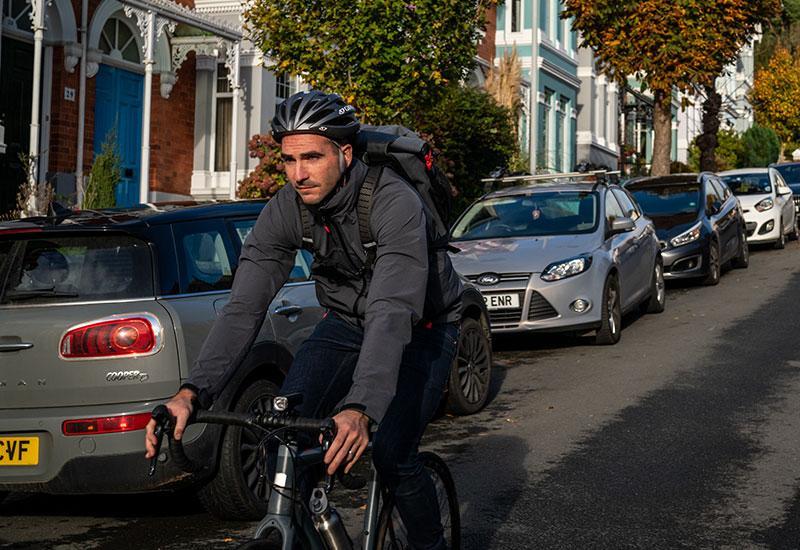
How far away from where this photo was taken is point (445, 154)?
22.6 m

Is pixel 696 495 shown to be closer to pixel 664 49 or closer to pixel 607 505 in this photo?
pixel 607 505

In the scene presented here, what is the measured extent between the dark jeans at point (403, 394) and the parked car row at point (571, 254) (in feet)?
19.0

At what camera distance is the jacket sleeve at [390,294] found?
3.71 metres

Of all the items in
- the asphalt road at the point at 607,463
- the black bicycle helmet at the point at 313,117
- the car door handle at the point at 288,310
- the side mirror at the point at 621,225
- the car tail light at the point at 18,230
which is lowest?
the asphalt road at the point at 607,463

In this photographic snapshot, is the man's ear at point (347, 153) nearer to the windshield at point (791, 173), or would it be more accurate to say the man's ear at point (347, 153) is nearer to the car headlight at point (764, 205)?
the car headlight at point (764, 205)

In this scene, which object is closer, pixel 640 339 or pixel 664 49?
pixel 640 339

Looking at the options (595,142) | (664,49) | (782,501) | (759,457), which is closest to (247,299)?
(782,501)

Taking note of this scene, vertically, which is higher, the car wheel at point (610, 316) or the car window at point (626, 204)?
the car window at point (626, 204)

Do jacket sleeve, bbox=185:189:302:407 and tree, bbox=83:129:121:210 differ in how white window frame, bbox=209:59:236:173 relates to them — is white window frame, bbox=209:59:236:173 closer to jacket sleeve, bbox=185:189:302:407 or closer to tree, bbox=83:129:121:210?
tree, bbox=83:129:121:210

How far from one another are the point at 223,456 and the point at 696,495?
2.65 meters

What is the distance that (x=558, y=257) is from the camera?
1274 cm

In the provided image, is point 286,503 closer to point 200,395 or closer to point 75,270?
point 200,395

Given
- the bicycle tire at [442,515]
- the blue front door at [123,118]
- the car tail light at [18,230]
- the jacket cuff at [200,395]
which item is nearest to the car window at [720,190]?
the blue front door at [123,118]

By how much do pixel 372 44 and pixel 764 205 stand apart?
1171cm
